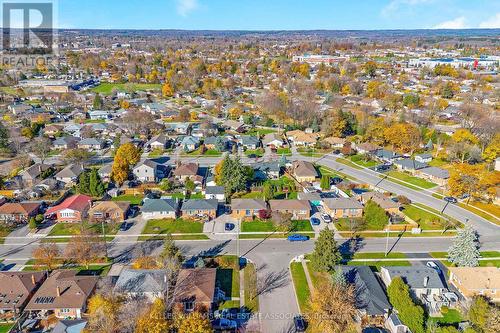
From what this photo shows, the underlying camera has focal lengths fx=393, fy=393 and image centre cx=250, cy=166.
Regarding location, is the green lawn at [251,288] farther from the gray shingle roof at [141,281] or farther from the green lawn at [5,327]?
the green lawn at [5,327]

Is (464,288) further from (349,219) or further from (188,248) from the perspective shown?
(188,248)

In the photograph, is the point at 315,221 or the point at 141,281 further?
the point at 315,221

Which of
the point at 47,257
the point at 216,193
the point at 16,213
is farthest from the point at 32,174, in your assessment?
the point at 216,193

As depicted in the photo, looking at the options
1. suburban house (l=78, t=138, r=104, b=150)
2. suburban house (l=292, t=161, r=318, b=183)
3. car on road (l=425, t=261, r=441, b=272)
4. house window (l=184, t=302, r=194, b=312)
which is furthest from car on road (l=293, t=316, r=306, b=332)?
suburban house (l=78, t=138, r=104, b=150)

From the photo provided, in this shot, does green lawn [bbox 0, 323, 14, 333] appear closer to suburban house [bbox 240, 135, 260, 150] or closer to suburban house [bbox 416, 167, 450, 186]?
suburban house [bbox 240, 135, 260, 150]

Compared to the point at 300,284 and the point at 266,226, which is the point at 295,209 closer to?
the point at 266,226

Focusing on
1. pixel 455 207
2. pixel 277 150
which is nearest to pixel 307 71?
pixel 277 150

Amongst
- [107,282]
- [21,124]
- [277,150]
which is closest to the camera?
[107,282]
